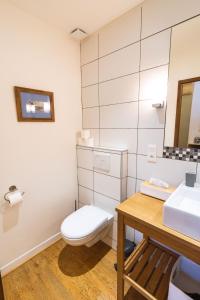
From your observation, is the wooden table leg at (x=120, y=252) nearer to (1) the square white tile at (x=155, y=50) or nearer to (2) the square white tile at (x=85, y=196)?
(2) the square white tile at (x=85, y=196)

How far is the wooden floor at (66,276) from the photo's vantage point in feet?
3.95

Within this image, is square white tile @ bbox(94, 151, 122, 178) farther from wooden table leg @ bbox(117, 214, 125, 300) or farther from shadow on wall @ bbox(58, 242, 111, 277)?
shadow on wall @ bbox(58, 242, 111, 277)

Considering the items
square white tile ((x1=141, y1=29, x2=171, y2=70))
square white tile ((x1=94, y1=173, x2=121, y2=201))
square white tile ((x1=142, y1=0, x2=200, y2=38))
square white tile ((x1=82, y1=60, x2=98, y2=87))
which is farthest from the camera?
square white tile ((x1=82, y1=60, x2=98, y2=87))

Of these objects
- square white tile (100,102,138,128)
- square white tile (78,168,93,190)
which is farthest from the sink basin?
square white tile (78,168,93,190)

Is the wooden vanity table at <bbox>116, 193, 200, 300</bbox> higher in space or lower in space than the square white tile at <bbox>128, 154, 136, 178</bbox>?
lower

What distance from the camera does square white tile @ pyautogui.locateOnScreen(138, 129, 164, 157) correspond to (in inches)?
48.9

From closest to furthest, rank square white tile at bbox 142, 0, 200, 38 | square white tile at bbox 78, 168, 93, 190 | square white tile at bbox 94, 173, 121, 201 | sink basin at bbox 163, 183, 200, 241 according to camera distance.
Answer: sink basin at bbox 163, 183, 200, 241, square white tile at bbox 142, 0, 200, 38, square white tile at bbox 94, 173, 121, 201, square white tile at bbox 78, 168, 93, 190

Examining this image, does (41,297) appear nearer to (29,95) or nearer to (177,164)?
(177,164)

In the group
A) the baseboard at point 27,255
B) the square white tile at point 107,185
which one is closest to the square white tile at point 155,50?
the square white tile at point 107,185

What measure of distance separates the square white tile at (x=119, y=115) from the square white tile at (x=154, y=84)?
127 millimetres

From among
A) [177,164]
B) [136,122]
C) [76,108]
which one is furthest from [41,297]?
[76,108]

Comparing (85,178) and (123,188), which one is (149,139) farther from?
(85,178)

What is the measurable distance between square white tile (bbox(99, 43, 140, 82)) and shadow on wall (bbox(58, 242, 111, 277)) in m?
1.76

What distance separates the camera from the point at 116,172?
4.79ft
